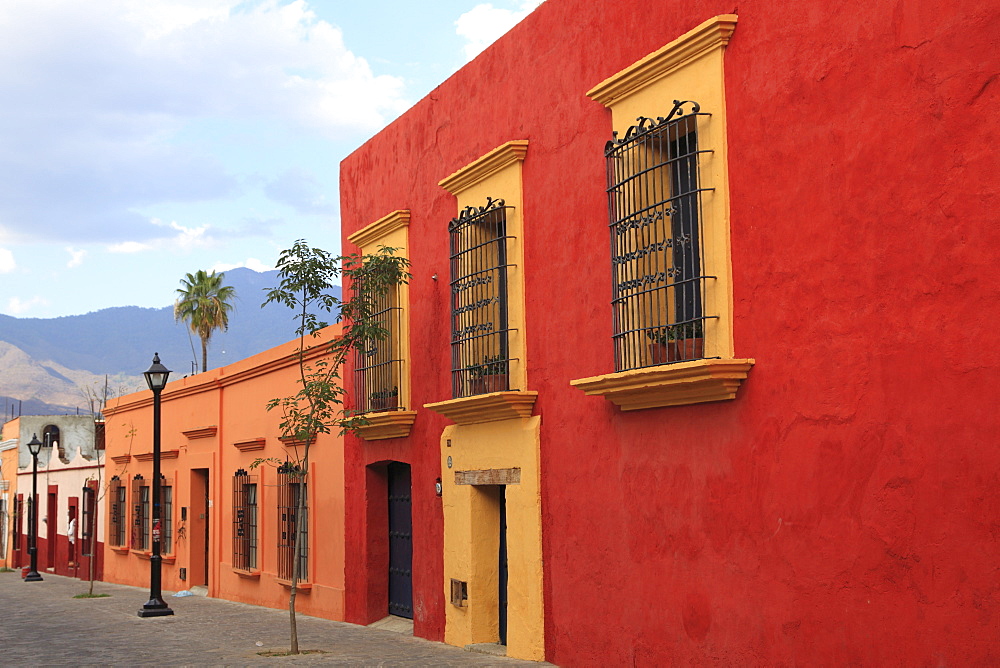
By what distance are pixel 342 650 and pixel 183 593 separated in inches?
419

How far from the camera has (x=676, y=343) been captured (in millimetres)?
7723

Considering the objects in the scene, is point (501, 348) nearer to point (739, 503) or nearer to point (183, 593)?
point (739, 503)

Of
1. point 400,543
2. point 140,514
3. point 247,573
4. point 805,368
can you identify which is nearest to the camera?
point 805,368

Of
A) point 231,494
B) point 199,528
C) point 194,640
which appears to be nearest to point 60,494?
point 199,528

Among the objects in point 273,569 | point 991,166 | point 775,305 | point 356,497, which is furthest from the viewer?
point 273,569

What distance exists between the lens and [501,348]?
1066 centimetres

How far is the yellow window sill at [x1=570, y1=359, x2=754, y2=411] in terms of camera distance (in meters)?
7.23

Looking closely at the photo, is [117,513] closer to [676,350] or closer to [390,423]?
[390,423]

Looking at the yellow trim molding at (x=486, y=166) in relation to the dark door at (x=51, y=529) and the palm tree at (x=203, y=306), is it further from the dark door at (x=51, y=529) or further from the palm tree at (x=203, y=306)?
the palm tree at (x=203, y=306)

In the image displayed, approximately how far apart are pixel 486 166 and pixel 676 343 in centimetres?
383

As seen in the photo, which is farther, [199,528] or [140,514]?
[140,514]

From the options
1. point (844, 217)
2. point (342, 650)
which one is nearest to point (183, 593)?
point (342, 650)

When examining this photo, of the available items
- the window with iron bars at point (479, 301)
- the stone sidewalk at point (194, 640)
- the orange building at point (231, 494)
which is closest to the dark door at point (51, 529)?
the orange building at point (231, 494)

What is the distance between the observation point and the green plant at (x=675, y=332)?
7.72 m
